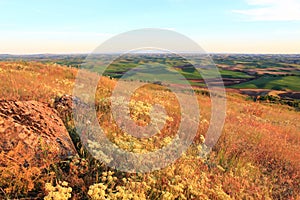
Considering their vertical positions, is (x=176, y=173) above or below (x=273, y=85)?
above

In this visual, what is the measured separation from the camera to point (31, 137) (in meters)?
4.18

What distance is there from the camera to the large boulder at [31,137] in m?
3.82

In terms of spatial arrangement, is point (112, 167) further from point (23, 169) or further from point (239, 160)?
point (239, 160)

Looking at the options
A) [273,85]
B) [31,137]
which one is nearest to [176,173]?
[31,137]

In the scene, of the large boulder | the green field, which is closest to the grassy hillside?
the large boulder

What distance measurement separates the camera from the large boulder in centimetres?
382

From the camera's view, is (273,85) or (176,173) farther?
(273,85)

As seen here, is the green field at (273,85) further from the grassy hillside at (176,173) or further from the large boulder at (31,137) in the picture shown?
the large boulder at (31,137)

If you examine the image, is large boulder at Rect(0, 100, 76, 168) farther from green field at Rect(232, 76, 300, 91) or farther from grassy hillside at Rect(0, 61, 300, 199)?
green field at Rect(232, 76, 300, 91)

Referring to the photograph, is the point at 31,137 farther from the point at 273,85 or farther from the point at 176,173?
the point at 273,85

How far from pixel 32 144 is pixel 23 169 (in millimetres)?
577

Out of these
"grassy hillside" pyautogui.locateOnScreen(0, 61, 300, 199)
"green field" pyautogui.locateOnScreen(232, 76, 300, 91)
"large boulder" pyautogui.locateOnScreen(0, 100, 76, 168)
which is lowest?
"green field" pyautogui.locateOnScreen(232, 76, 300, 91)

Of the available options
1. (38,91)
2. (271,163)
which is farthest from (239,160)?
→ (38,91)

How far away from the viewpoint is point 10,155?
3713 millimetres
